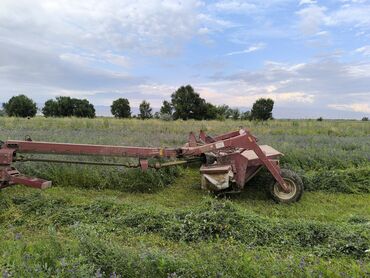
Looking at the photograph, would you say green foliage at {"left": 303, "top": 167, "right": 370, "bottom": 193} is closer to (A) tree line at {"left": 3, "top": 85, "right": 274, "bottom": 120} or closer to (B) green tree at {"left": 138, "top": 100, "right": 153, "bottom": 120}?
(A) tree line at {"left": 3, "top": 85, "right": 274, "bottom": 120}

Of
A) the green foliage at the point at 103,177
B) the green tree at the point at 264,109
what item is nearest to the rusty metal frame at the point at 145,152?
the green foliage at the point at 103,177

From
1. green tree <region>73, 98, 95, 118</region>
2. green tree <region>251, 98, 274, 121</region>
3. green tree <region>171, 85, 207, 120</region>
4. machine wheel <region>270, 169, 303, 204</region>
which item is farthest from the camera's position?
green tree <region>73, 98, 95, 118</region>

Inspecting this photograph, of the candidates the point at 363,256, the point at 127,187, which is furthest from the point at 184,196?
the point at 363,256

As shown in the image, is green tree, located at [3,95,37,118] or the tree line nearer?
the tree line

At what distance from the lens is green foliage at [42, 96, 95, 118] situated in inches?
1969

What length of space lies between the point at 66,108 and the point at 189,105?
1945cm

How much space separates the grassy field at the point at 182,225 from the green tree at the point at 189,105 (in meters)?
35.6

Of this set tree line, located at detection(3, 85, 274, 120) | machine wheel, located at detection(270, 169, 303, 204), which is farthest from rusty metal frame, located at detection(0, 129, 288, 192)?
tree line, located at detection(3, 85, 274, 120)

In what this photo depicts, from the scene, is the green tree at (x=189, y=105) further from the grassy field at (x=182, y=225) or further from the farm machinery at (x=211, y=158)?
the farm machinery at (x=211, y=158)

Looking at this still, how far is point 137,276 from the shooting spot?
2836 millimetres

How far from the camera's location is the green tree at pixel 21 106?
163 feet

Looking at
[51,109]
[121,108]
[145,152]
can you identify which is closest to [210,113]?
[121,108]

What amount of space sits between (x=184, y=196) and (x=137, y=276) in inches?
144

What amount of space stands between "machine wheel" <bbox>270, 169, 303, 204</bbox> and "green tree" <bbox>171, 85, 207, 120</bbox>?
1500 inches
